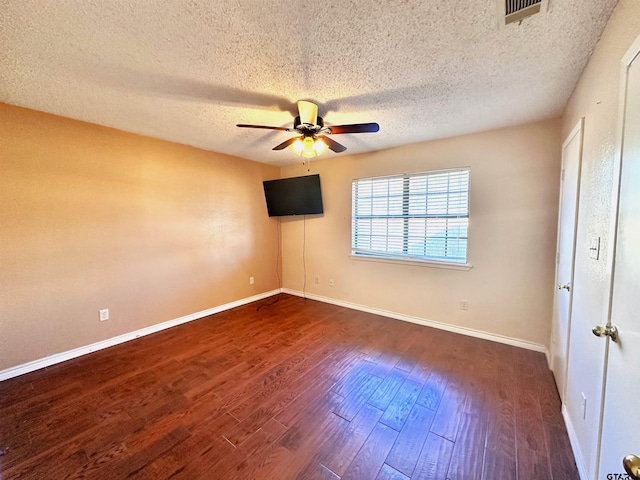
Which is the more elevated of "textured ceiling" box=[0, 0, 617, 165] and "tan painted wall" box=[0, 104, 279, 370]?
"textured ceiling" box=[0, 0, 617, 165]

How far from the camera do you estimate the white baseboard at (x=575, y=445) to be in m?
1.32

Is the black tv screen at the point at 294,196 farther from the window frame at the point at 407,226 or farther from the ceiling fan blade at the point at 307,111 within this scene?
the ceiling fan blade at the point at 307,111

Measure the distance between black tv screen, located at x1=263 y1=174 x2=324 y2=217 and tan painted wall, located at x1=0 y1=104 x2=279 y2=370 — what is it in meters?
0.60

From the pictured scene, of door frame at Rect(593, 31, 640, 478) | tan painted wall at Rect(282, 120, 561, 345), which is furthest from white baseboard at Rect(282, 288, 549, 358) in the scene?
door frame at Rect(593, 31, 640, 478)

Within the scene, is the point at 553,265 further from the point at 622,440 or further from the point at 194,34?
the point at 194,34

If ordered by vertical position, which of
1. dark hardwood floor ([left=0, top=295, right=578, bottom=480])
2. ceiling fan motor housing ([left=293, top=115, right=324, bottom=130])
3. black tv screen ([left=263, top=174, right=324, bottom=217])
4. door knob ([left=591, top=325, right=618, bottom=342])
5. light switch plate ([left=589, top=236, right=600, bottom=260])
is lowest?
dark hardwood floor ([left=0, top=295, right=578, bottom=480])

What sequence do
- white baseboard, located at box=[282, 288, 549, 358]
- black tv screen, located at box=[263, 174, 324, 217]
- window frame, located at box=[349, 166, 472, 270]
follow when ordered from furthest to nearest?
black tv screen, located at box=[263, 174, 324, 217]
window frame, located at box=[349, 166, 472, 270]
white baseboard, located at box=[282, 288, 549, 358]

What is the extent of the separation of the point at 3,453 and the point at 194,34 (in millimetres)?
2651

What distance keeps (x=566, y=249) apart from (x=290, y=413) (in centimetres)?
242

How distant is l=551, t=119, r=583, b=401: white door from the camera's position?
177 centimetres

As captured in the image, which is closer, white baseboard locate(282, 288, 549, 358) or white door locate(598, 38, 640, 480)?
white door locate(598, 38, 640, 480)

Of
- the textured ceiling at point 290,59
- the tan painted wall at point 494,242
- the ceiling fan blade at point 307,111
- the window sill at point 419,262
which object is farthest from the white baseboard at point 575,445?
the ceiling fan blade at point 307,111

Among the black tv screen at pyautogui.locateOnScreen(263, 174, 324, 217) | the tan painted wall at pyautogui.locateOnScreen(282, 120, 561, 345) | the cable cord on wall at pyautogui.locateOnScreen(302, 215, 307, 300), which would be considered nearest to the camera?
the tan painted wall at pyautogui.locateOnScreen(282, 120, 561, 345)

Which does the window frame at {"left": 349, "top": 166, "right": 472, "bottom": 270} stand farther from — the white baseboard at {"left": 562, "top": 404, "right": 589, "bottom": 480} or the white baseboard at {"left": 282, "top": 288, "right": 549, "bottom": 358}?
the white baseboard at {"left": 562, "top": 404, "right": 589, "bottom": 480}
